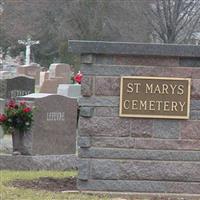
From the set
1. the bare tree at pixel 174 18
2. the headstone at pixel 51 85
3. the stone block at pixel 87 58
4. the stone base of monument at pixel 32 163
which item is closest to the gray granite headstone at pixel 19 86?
the stone base of monument at pixel 32 163

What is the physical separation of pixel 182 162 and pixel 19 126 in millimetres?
4561

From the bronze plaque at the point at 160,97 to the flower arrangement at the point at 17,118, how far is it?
4.01 metres

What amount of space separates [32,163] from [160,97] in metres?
4.38

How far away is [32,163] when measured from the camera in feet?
40.7

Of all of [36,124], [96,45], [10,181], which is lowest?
[10,181]

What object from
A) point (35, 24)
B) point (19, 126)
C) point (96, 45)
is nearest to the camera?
point (96, 45)

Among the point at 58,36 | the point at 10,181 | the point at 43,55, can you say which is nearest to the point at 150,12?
the point at 58,36

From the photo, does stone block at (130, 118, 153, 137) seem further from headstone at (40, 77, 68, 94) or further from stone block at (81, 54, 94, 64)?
headstone at (40, 77, 68, 94)

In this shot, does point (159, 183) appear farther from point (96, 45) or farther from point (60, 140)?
point (60, 140)

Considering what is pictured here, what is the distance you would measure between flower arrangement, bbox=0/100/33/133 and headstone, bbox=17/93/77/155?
0.57 feet

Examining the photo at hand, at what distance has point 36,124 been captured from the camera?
41.1 ft

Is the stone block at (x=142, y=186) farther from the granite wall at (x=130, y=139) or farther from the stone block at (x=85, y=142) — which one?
the stone block at (x=85, y=142)

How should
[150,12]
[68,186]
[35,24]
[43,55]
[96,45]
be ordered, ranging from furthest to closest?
1. [43,55]
2. [35,24]
3. [150,12]
4. [68,186]
5. [96,45]

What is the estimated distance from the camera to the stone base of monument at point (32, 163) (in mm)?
12383
